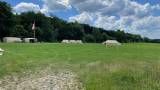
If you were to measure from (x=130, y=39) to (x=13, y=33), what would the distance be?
198 feet

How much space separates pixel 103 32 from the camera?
579ft

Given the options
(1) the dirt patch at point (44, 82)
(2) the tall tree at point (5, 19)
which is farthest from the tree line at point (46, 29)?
(1) the dirt patch at point (44, 82)

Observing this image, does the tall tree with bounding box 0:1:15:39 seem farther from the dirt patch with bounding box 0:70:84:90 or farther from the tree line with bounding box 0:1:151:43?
the dirt patch with bounding box 0:70:84:90

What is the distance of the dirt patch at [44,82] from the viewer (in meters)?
16.5

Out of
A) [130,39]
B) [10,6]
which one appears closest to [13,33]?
[10,6]

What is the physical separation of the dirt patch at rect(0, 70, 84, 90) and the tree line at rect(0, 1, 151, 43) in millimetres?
92182

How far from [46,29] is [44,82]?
128991mm

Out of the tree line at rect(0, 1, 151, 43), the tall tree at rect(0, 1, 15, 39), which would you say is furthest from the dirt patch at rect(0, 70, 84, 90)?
the tall tree at rect(0, 1, 15, 39)

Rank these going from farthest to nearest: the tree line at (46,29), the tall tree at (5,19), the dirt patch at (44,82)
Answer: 1. the tree line at (46,29)
2. the tall tree at (5,19)
3. the dirt patch at (44,82)

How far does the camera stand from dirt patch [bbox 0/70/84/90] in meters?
16.5

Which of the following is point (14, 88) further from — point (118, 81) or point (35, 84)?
point (118, 81)

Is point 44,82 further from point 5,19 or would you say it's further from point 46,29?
point 46,29

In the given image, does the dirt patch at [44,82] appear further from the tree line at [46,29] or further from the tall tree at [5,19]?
the tall tree at [5,19]

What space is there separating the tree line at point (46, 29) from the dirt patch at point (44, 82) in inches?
3629
